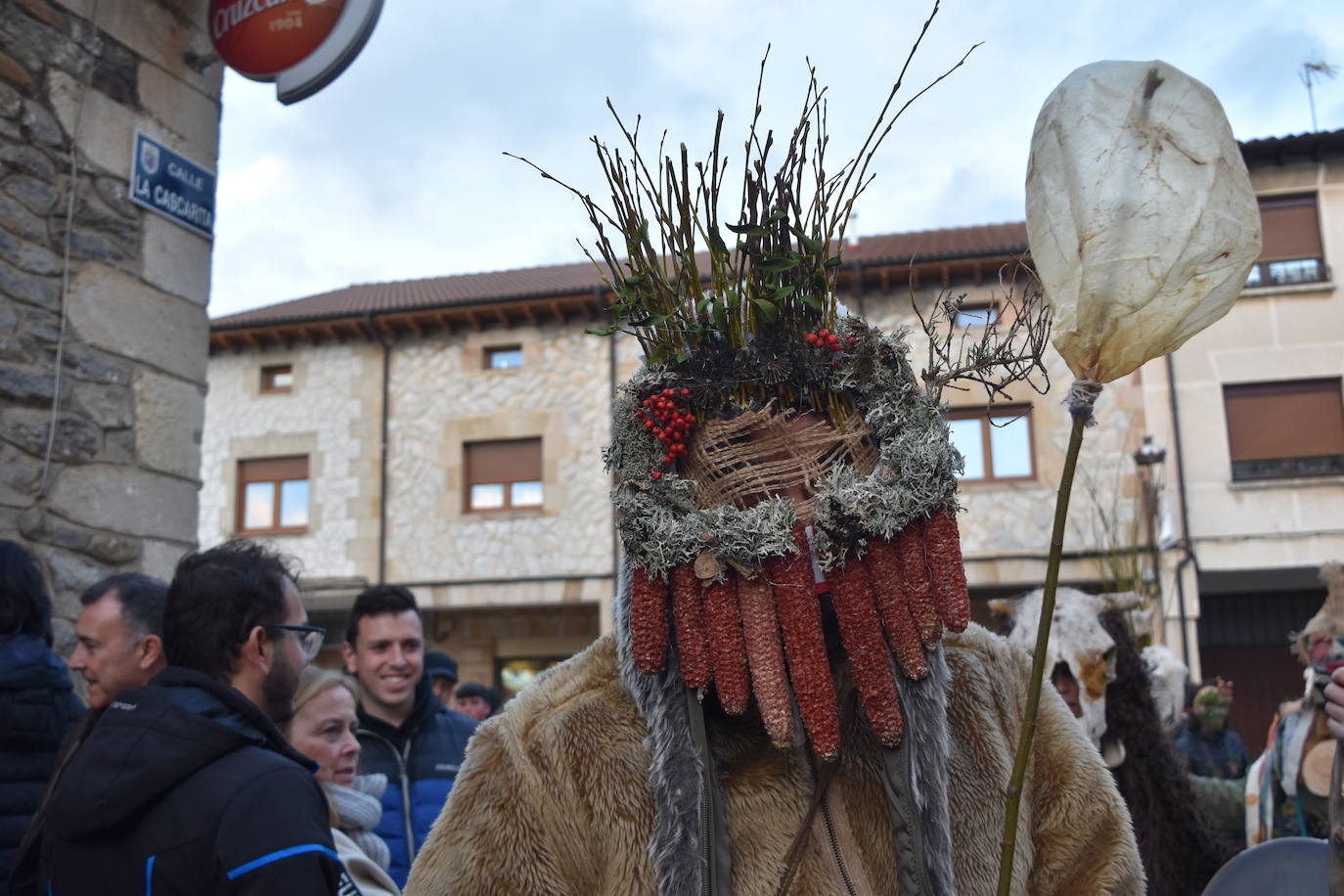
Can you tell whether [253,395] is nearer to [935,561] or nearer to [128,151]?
[128,151]

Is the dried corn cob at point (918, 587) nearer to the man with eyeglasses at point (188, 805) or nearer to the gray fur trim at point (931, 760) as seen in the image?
the gray fur trim at point (931, 760)

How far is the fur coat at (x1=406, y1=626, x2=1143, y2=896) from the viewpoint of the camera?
73.0 inches

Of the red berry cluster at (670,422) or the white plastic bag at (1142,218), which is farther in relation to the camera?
the red berry cluster at (670,422)

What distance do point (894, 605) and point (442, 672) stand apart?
543cm

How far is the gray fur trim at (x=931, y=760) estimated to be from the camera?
1.83m

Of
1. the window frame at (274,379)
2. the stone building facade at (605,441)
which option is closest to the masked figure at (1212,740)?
the stone building facade at (605,441)

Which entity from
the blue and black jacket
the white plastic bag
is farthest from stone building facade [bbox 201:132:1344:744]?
the white plastic bag

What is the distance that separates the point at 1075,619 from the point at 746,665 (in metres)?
2.59

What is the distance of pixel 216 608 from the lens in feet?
7.98

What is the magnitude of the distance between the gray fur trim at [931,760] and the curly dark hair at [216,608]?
1394 mm

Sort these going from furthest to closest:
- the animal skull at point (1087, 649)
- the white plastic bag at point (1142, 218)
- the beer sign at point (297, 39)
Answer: the beer sign at point (297, 39) < the animal skull at point (1087, 649) < the white plastic bag at point (1142, 218)

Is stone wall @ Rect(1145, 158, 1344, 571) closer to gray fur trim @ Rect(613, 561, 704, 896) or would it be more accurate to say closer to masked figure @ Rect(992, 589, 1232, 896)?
masked figure @ Rect(992, 589, 1232, 896)

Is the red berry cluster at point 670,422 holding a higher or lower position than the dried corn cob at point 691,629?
higher

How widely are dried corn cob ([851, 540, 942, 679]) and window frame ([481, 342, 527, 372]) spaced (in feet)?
57.5
